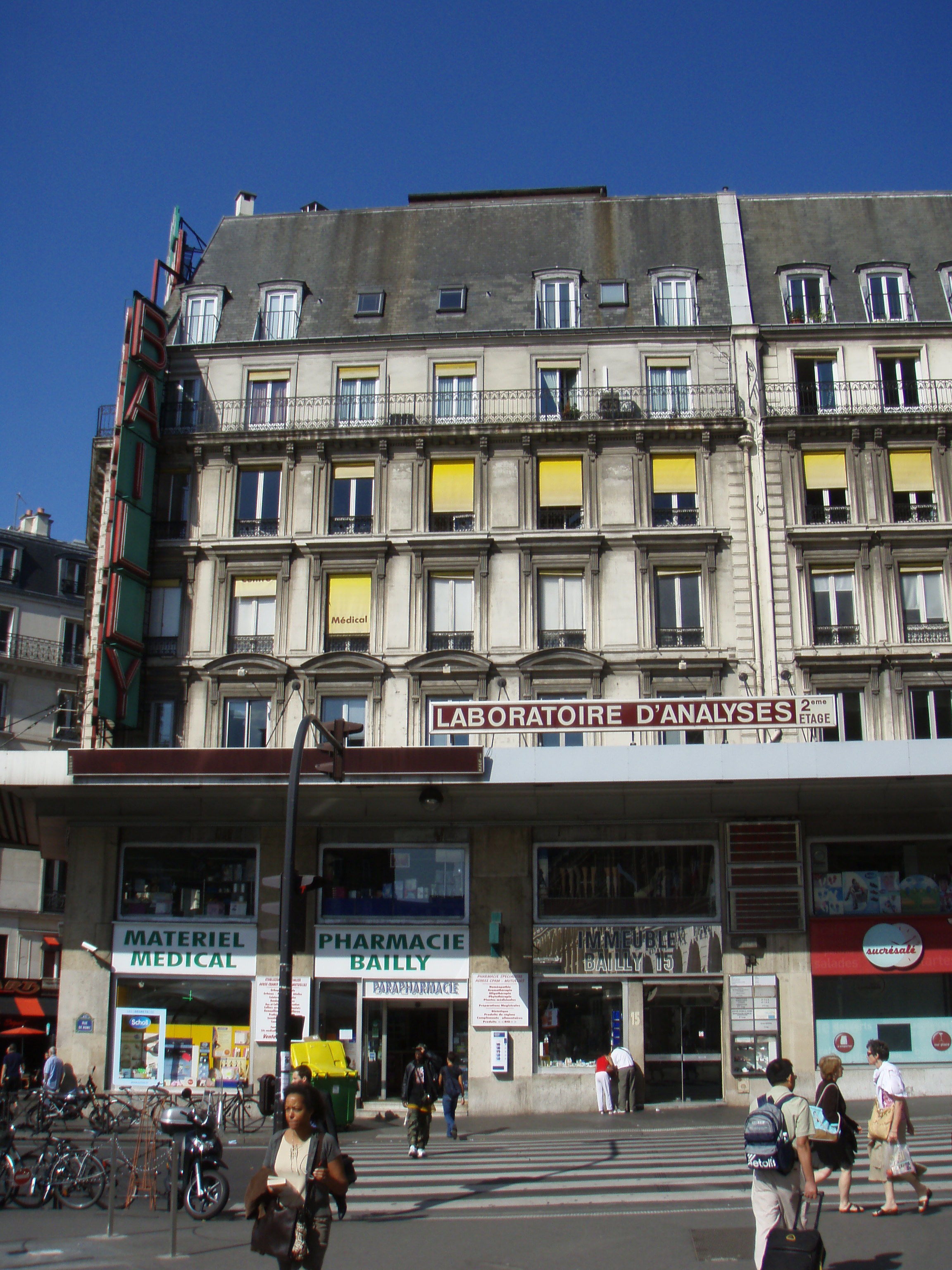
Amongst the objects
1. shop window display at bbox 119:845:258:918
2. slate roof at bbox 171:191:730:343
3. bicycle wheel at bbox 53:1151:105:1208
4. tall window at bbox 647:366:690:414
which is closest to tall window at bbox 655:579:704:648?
tall window at bbox 647:366:690:414

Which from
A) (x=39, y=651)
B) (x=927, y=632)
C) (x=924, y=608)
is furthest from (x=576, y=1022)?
(x=39, y=651)

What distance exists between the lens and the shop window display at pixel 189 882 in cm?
2519

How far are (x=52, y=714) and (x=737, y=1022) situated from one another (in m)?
30.8

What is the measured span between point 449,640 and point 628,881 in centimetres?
692

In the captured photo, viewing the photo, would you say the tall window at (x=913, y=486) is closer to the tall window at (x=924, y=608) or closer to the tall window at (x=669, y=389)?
the tall window at (x=924, y=608)

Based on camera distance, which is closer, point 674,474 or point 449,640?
point 449,640

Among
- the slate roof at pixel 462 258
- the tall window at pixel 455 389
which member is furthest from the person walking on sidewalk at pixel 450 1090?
the slate roof at pixel 462 258

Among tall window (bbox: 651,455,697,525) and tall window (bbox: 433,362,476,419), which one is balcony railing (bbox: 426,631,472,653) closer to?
tall window (bbox: 651,455,697,525)

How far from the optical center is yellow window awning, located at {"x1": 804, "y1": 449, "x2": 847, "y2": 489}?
1108 inches

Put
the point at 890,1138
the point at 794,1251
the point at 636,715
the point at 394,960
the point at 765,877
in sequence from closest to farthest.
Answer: the point at 794,1251, the point at 890,1138, the point at 636,715, the point at 765,877, the point at 394,960

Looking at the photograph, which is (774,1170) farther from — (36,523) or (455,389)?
(36,523)

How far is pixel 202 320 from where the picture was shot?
31969 millimetres

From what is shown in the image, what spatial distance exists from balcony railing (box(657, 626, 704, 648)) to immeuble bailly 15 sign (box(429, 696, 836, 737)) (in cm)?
315

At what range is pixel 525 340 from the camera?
1184 inches
